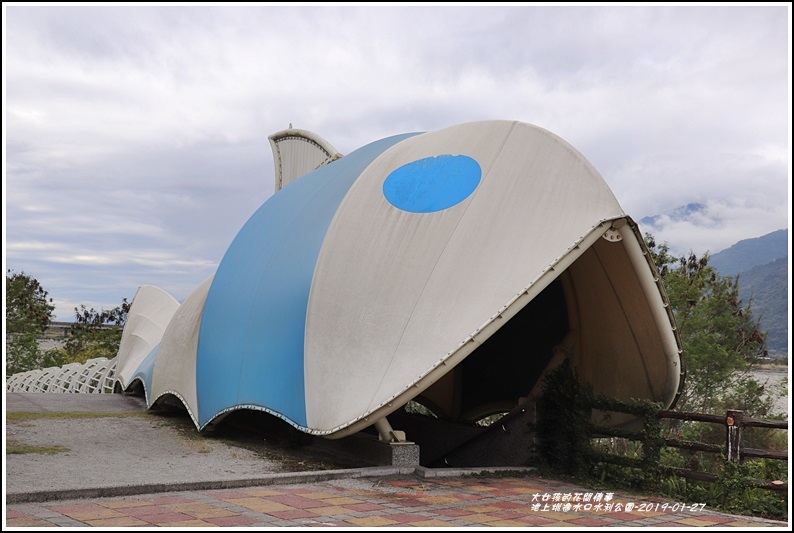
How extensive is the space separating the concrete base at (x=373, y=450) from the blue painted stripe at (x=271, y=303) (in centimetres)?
79

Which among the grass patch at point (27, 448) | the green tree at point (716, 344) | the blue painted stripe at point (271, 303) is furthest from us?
the green tree at point (716, 344)

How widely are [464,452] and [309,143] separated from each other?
7.49 meters

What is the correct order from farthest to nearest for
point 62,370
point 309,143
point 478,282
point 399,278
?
point 62,370 → point 309,143 → point 399,278 → point 478,282

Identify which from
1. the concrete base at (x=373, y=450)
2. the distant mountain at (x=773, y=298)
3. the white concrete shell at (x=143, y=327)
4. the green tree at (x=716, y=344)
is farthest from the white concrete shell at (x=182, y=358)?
the distant mountain at (x=773, y=298)

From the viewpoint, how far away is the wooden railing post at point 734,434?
8125 mm

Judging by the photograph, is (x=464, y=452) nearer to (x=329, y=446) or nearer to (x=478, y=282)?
(x=329, y=446)

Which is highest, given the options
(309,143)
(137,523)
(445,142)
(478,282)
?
(309,143)

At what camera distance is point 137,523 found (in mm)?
5969

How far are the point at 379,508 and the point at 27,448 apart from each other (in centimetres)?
544

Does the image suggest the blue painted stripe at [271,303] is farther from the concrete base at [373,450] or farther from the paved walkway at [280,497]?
the paved walkway at [280,497]

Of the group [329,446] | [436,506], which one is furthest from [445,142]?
[436,506]

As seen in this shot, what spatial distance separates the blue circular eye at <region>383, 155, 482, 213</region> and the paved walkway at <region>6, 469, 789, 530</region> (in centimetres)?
337

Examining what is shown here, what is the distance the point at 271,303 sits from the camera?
11156 mm

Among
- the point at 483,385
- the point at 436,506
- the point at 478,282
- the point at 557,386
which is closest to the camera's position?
the point at 436,506
